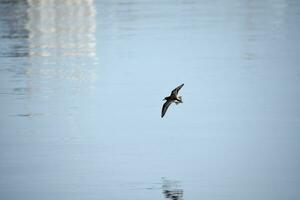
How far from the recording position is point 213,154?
17469mm

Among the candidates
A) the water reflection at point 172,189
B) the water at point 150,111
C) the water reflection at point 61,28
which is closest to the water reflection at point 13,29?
the water at point 150,111

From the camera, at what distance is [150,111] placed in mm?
21297

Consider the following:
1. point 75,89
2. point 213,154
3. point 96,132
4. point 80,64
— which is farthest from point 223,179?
point 80,64

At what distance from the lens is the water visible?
1606cm

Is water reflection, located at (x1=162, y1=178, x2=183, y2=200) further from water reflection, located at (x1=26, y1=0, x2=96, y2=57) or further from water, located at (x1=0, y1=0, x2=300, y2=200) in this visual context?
water reflection, located at (x1=26, y1=0, x2=96, y2=57)

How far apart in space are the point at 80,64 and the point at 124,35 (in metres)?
6.34

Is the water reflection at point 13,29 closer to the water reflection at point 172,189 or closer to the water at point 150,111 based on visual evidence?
the water at point 150,111

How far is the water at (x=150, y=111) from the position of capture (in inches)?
632

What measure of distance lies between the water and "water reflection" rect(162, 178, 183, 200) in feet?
0.10

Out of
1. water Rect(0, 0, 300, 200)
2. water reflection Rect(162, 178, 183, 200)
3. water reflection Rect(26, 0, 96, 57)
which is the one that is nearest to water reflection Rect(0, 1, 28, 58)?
water Rect(0, 0, 300, 200)

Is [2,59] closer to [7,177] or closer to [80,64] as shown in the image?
[80,64]

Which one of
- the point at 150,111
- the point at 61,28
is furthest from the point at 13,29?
the point at 150,111

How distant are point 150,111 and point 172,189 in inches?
233

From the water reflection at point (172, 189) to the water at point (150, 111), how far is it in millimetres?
30
